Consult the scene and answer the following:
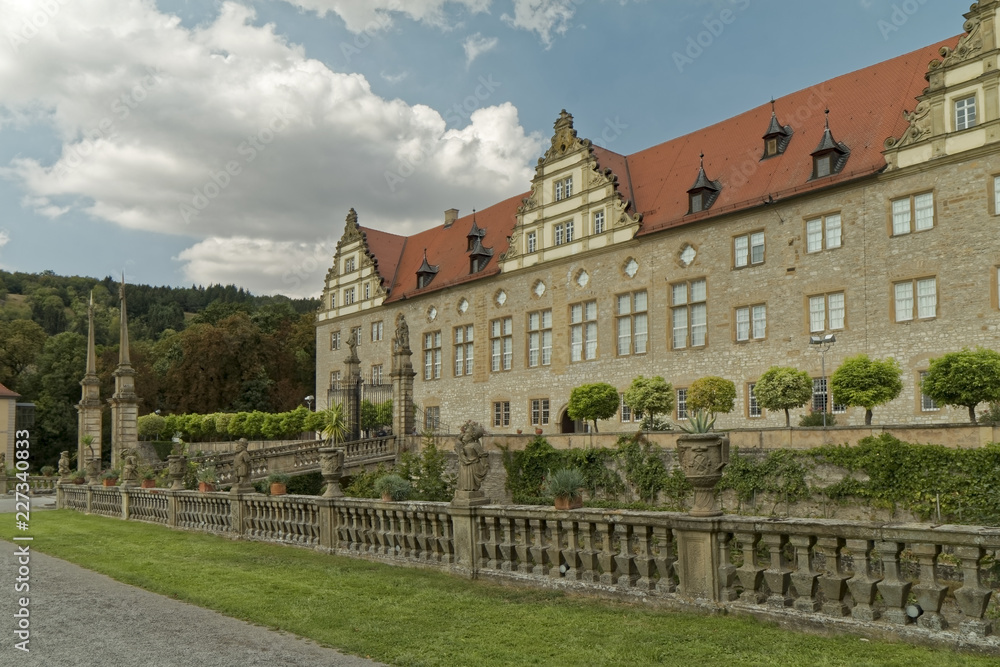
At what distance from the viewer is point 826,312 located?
25828 mm

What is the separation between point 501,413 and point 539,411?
2735 millimetres

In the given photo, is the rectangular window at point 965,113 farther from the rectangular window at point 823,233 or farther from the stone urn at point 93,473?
the stone urn at point 93,473

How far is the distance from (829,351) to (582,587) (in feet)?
63.8

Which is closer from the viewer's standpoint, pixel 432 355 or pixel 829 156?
pixel 829 156

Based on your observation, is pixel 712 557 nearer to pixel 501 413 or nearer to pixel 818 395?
pixel 818 395

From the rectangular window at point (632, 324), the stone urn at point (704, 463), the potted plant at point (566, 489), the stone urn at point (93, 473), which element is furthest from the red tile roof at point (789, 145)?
the stone urn at point (93, 473)

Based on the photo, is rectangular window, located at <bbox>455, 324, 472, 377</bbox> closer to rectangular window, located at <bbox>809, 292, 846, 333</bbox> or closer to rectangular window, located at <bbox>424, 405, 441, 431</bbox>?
rectangular window, located at <bbox>424, 405, 441, 431</bbox>

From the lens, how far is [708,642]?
6484 mm

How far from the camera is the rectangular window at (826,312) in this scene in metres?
25.5

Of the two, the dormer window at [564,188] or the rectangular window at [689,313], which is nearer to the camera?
the rectangular window at [689,313]

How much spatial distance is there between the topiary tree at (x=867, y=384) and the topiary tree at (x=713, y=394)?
16.2 ft

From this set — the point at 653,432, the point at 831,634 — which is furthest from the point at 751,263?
the point at 831,634

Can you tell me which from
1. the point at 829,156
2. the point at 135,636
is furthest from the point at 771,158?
the point at 135,636

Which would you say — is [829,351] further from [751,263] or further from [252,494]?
[252,494]
